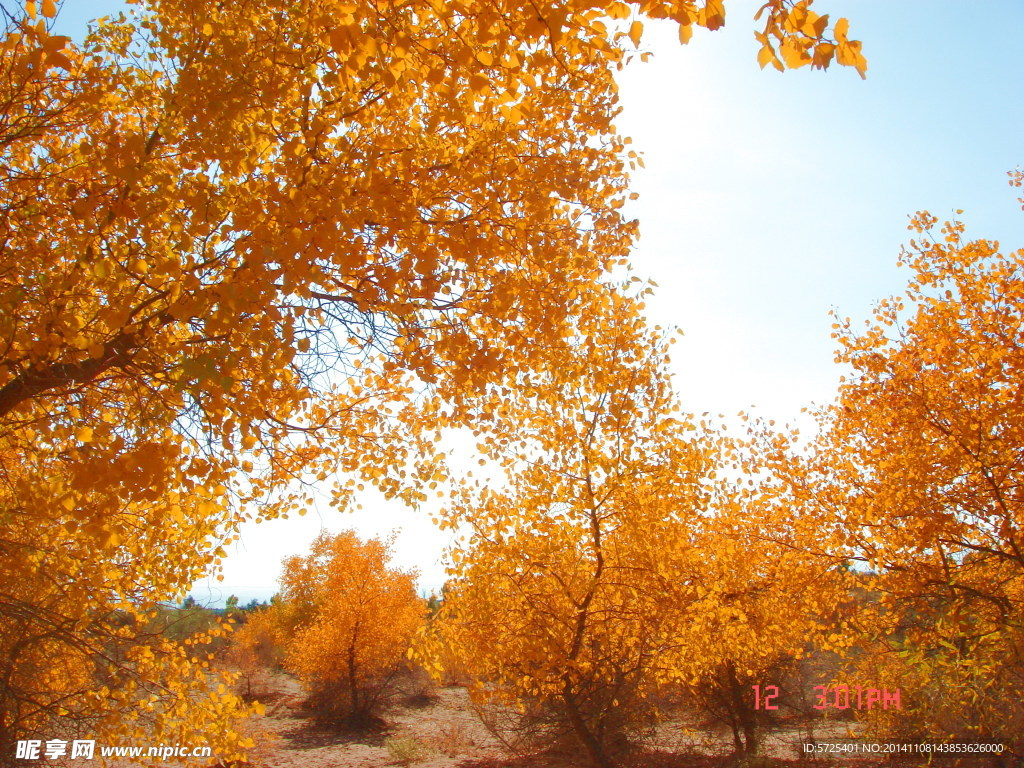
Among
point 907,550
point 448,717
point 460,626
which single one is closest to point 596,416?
point 460,626

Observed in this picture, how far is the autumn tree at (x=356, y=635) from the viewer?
18031 mm

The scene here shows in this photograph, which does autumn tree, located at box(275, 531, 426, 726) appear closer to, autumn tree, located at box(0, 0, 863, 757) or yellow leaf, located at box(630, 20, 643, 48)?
autumn tree, located at box(0, 0, 863, 757)

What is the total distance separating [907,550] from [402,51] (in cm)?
769

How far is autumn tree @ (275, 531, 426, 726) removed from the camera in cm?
1803

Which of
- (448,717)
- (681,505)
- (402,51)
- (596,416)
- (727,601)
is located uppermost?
(402,51)

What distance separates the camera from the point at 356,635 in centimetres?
1809

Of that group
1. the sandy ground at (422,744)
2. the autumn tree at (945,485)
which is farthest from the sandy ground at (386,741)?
the autumn tree at (945,485)

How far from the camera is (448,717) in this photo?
20422 millimetres

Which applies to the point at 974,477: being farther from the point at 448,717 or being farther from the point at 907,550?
the point at 448,717

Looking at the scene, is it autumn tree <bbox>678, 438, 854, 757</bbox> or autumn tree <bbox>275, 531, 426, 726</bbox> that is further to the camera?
autumn tree <bbox>275, 531, 426, 726</bbox>

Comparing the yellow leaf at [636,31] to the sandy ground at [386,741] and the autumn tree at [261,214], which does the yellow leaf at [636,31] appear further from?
the sandy ground at [386,741]

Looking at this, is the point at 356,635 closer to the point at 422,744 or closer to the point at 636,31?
the point at 422,744

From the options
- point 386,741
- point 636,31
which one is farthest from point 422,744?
point 636,31

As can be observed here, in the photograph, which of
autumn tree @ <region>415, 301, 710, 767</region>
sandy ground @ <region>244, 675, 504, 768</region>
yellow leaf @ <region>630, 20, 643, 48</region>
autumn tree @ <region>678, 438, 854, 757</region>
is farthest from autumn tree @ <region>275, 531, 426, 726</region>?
yellow leaf @ <region>630, 20, 643, 48</region>
